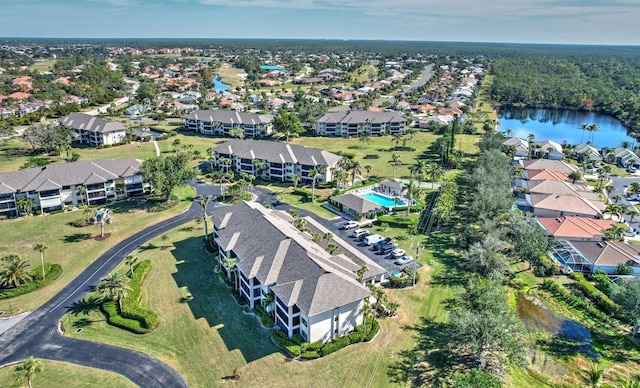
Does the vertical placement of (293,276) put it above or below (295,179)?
below

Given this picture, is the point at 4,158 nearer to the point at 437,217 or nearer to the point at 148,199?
the point at 148,199

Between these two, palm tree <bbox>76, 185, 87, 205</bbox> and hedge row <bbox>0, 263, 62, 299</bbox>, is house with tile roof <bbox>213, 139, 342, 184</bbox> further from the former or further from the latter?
hedge row <bbox>0, 263, 62, 299</bbox>

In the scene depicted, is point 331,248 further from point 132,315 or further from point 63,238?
point 63,238

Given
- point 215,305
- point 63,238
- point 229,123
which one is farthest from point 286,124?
point 215,305

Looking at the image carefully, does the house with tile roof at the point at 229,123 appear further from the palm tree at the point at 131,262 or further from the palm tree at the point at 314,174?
the palm tree at the point at 131,262

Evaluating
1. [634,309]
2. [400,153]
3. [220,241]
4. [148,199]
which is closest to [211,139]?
[148,199]

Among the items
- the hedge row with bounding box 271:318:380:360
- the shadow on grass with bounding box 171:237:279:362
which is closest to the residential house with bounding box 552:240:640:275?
the hedge row with bounding box 271:318:380:360
